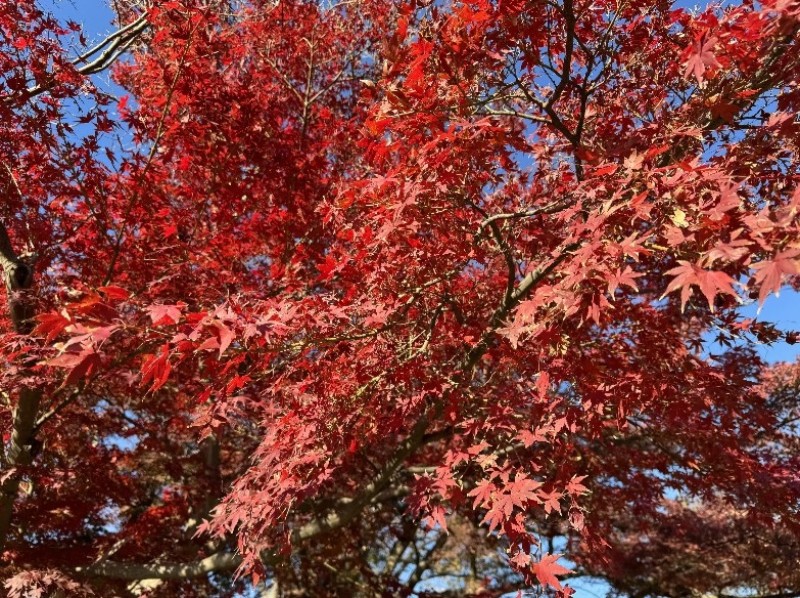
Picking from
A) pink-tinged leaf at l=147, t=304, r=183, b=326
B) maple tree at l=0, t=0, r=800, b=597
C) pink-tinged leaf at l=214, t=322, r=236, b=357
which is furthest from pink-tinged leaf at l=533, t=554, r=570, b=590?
pink-tinged leaf at l=147, t=304, r=183, b=326

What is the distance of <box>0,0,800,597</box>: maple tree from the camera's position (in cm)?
278

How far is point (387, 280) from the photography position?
427 centimetres

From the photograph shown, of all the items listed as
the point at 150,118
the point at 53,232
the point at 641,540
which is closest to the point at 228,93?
the point at 150,118

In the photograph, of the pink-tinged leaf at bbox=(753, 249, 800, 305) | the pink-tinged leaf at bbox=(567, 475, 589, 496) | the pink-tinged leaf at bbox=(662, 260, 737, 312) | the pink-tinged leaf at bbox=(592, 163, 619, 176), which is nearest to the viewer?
the pink-tinged leaf at bbox=(753, 249, 800, 305)

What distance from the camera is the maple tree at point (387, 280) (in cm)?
278

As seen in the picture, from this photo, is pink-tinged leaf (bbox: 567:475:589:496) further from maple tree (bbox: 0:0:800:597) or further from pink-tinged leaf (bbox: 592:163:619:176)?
pink-tinged leaf (bbox: 592:163:619:176)

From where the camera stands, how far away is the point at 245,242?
719 centimetres

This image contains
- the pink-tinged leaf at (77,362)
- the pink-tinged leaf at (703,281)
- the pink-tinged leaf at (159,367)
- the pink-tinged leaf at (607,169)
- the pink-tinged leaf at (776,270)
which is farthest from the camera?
the pink-tinged leaf at (607,169)

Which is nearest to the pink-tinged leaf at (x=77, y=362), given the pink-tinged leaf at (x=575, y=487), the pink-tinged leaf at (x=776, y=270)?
the pink-tinged leaf at (x=776, y=270)

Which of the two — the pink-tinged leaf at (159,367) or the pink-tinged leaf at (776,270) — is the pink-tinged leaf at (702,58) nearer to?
the pink-tinged leaf at (776,270)

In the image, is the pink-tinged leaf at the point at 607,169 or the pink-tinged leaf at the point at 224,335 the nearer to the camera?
the pink-tinged leaf at the point at 224,335

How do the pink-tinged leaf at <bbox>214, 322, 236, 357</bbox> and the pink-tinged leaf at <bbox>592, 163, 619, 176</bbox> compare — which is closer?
the pink-tinged leaf at <bbox>214, 322, 236, 357</bbox>

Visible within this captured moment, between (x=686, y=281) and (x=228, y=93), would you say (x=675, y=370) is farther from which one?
(x=228, y=93)

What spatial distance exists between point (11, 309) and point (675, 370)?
578 centimetres
